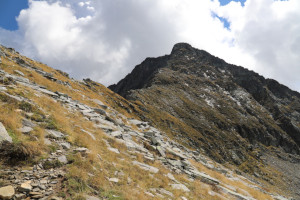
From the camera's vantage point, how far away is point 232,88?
13162 cm

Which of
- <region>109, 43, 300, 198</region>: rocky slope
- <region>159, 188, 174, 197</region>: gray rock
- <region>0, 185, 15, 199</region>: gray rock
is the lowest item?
<region>0, 185, 15, 199</region>: gray rock

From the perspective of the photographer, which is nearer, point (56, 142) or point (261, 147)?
point (56, 142)

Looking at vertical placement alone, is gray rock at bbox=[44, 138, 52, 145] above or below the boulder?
above

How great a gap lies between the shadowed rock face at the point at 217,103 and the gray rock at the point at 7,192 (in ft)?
149

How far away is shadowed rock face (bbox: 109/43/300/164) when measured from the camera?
66000mm

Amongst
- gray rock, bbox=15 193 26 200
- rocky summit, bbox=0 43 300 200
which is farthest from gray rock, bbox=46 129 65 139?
gray rock, bbox=15 193 26 200

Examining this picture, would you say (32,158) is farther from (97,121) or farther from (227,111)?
(227,111)

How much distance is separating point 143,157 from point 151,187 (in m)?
3.85

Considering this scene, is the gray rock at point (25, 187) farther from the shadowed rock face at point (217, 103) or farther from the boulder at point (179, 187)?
the shadowed rock face at point (217, 103)

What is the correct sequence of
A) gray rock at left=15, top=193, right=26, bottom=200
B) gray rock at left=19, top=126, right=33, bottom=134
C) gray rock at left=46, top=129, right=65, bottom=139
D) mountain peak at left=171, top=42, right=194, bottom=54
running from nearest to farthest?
1. gray rock at left=15, top=193, right=26, bottom=200
2. gray rock at left=19, top=126, right=33, bottom=134
3. gray rock at left=46, top=129, right=65, bottom=139
4. mountain peak at left=171, top=42, right=194, bottom=54

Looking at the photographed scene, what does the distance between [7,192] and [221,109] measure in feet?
342

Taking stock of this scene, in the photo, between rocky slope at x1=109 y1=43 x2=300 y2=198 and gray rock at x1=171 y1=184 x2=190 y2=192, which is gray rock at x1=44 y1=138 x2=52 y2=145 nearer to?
gray rock at x1=171 y1=184 x2=190 y2=192

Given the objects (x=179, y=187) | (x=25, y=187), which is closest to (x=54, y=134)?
(x=25, y=187)

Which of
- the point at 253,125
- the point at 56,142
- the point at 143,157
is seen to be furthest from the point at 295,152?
the point at 56,142
